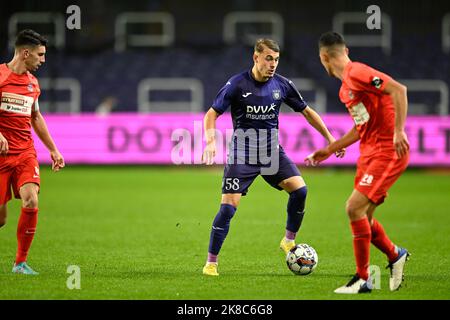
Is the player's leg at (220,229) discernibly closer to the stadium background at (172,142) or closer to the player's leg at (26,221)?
the stadium background at (172,142)

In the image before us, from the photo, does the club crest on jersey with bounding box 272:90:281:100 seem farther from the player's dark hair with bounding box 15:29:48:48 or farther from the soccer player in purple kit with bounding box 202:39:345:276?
the player's dark hair with bounding box 15:29:48:48

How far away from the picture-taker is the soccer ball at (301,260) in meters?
8.38

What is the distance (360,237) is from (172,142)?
50.1 feet

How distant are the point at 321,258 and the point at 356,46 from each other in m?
17.7

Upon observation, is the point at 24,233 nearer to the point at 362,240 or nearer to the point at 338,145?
the point at 338,145

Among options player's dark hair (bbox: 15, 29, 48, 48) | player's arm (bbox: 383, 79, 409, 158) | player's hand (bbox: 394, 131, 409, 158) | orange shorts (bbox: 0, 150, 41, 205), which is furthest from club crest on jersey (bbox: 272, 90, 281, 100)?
orange shorts (bbox: 0, 150, 41, 205)

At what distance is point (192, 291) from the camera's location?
7.37 meters

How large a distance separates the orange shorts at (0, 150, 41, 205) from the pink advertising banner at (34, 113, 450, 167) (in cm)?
1300

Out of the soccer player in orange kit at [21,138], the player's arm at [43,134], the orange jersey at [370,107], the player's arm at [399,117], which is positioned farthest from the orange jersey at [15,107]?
the player's arm at [399,117]

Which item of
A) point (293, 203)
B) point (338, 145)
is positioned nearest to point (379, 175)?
point (338, 145)

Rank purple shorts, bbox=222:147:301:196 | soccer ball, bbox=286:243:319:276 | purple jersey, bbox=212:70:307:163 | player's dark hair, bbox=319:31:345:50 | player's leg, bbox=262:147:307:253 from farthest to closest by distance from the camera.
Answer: player's leg, bbox=262:147:307:253, purple jersey, bbox=212:70:307:163, purple shorts, bbox=222:147:301:196, soccer ball, bbox=286:243:319:276, player's dark hair, bbox=319:31:345:50

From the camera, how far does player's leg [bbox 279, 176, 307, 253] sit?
358 inches

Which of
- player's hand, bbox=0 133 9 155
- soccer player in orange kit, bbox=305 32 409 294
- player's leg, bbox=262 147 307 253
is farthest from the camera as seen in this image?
player's leg, bbox=262 147 307 253

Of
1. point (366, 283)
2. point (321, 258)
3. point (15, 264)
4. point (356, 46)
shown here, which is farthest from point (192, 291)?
point (356, 46)
